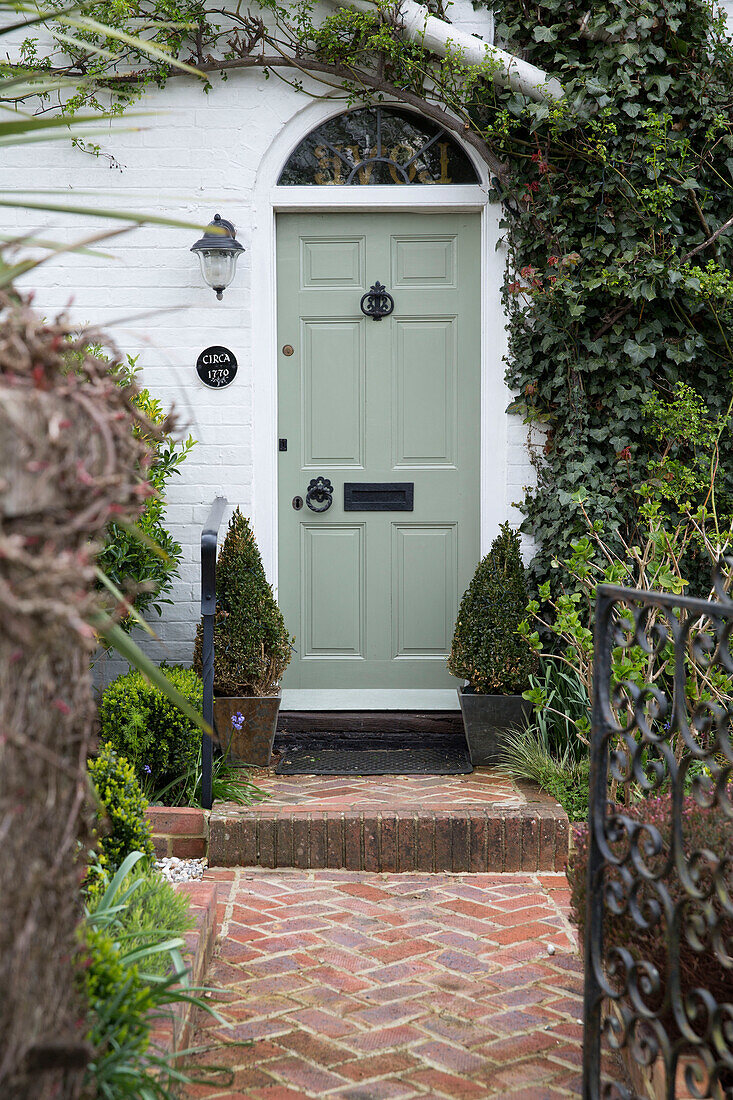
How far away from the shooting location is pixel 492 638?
4.24 m

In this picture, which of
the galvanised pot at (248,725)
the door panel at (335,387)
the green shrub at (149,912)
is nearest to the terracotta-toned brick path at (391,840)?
the galvanised pot at (248,725)

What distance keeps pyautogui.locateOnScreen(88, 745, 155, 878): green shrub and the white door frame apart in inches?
90.0

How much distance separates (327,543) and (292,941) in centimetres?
232

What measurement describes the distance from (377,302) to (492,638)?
1.75 meters

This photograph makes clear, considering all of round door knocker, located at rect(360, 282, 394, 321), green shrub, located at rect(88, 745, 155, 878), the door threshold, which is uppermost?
round door knocker, located at rect(360, 282, 394, 321)

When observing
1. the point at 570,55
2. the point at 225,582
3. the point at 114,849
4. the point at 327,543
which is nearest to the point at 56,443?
the point at 114,849

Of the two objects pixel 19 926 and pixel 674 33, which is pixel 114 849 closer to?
pixel 19 926

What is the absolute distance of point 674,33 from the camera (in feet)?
14.5

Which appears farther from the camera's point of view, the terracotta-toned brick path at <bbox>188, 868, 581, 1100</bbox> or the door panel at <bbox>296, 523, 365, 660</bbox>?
the door panel at <bbox>296, 523, 365, 660</bbox>

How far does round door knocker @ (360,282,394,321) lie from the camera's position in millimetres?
4844

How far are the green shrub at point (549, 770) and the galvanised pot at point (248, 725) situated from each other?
99 centimetres

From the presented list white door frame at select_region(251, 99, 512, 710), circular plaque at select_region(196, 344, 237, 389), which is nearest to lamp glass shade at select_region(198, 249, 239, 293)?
white door frame at select_region(251, 99, 512, 710)

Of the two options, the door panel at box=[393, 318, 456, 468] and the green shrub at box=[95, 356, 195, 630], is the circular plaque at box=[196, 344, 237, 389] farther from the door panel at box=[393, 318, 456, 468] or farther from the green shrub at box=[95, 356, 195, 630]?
the door panel at box=[393, 318, 456, 468]

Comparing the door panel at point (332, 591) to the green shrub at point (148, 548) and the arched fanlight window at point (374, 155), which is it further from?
the arched fanlight window at point (374, 155)
